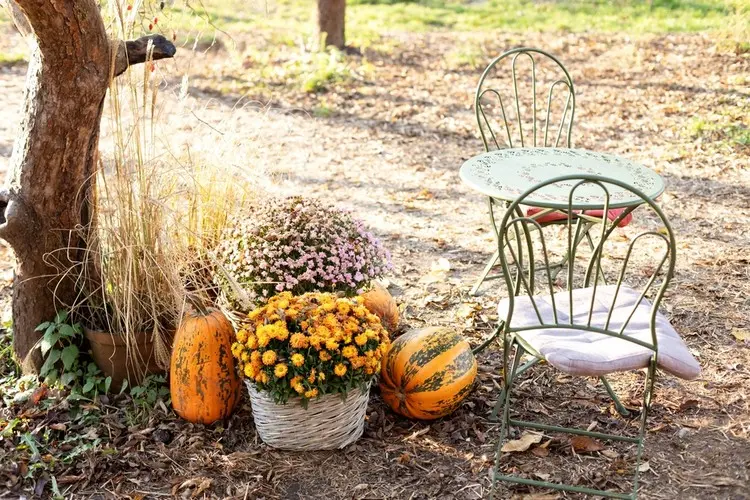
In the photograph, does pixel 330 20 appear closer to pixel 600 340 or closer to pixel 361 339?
pixel 361 339

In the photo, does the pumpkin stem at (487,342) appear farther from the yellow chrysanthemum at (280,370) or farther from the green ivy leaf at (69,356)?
the green ivy leaf at (69,356)

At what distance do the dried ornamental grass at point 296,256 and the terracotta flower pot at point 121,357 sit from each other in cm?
43

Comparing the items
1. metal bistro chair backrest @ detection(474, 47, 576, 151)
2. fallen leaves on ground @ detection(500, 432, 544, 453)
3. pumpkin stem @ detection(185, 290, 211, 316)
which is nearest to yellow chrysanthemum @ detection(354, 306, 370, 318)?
pumpkin stem @ detection(185, 290, 211, 316)

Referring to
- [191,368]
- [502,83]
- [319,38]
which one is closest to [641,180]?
[191,368]

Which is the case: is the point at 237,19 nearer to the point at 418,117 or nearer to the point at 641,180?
the point at 418,117

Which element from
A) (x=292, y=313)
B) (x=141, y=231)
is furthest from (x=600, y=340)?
(x=141, y=231)

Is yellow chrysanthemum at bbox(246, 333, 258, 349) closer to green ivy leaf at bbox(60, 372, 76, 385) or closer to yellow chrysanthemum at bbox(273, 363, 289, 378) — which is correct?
yellow chrysanthemum at bbox(273, 363, 289, 378)

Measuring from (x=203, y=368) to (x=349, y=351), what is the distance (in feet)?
2.13

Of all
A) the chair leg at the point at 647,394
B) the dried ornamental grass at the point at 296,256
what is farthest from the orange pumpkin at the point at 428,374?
the chair leg at the point at 647,394

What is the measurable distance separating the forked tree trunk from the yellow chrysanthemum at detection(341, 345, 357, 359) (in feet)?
3.93

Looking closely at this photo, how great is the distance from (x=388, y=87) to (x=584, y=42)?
107 inches

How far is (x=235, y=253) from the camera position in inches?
123

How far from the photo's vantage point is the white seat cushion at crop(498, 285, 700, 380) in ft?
7.92

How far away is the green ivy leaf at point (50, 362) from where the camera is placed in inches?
126
